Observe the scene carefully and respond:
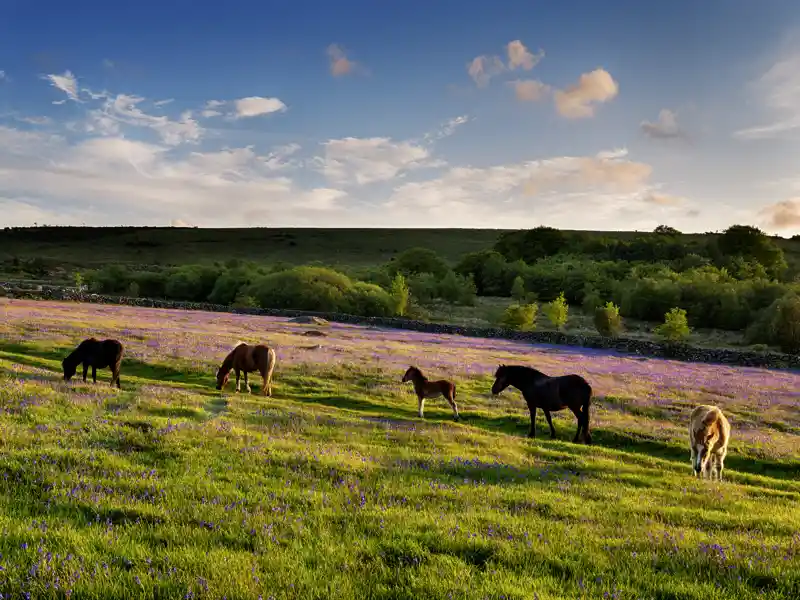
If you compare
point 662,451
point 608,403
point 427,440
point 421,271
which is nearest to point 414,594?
point 427,440

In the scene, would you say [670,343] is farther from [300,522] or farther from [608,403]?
[300,522]

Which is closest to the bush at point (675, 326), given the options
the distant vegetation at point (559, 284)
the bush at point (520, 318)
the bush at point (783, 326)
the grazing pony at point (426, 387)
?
the distant vegetation at point (559, 284)

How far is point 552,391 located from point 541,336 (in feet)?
134

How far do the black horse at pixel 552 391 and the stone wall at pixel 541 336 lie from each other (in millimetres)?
37825

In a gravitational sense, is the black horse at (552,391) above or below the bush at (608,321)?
below

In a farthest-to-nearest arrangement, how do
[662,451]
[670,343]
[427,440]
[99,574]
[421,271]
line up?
1. [421,271]
2. [670,343]
3. [662,451]
4. [427,440]
5. [99,574]

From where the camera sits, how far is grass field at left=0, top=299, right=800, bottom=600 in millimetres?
5703

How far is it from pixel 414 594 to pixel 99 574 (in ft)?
10.8

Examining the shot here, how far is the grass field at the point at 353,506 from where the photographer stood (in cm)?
570

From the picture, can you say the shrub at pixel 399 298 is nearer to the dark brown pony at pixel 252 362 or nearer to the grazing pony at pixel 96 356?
the dark brown pony at pixel 252 362

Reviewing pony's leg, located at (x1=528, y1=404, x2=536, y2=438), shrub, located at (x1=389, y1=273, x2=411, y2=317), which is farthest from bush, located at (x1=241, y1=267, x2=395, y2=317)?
pony's leg, located at (x1=528, y1=404, x2=536, y2=438)

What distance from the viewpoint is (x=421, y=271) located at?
109 metres

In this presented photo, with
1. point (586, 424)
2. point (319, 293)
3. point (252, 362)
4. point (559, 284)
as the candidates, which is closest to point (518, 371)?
point (586, 424)

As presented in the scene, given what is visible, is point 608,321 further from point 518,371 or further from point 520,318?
point 518,371
